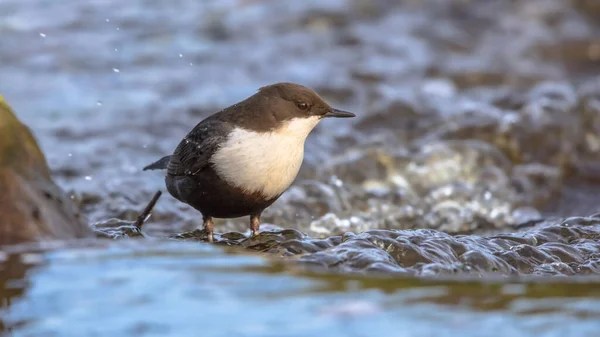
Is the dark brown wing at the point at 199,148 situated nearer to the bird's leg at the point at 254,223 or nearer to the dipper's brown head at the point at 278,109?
the dipper's brown head at the point at 278,109

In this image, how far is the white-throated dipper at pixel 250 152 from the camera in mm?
4770

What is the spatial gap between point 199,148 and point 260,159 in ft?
1.65

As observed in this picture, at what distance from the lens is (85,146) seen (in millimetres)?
8391

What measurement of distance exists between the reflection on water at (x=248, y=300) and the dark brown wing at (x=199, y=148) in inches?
56.1

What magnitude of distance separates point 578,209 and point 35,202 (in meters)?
5.27

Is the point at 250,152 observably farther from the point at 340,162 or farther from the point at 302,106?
the point at 340,162

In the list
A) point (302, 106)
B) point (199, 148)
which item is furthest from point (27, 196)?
point (302, 106)

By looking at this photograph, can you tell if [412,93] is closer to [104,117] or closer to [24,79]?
[104,117]

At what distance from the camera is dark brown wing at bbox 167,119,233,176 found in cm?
496

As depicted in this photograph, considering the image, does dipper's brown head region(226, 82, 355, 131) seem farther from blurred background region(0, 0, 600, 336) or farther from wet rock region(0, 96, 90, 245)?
wet rock region(0, 96, 90, 245)

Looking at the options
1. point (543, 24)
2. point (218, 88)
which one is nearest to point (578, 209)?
point (218, 88)

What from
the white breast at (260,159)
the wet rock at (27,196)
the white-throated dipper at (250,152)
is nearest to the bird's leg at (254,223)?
the white-throated dipper at (250,152)

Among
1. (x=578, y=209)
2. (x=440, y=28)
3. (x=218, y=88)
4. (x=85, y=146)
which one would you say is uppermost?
(x=440, y=28)

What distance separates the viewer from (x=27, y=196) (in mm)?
3695
